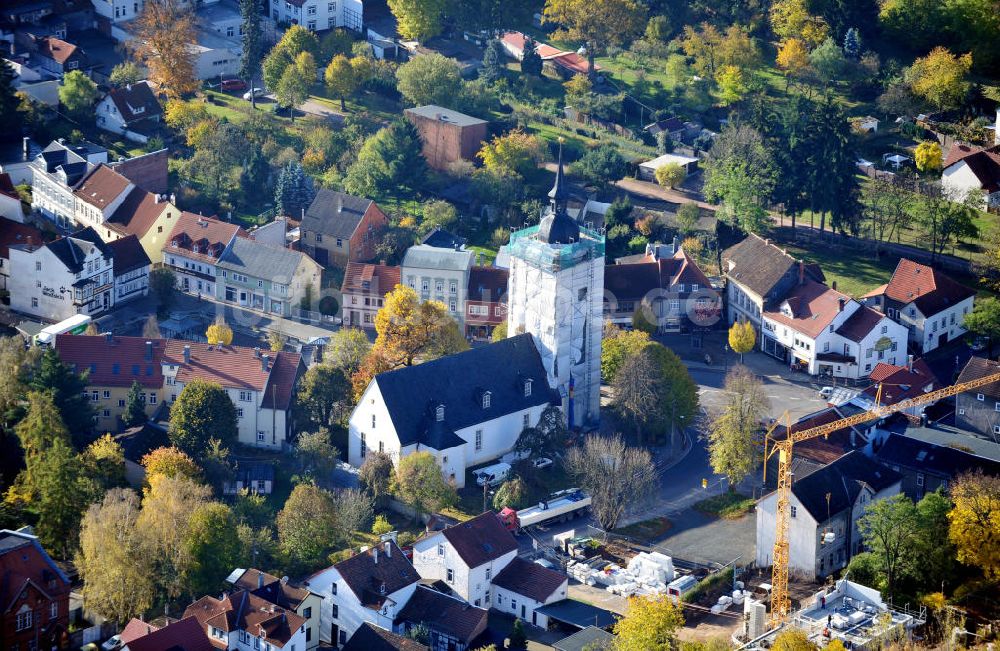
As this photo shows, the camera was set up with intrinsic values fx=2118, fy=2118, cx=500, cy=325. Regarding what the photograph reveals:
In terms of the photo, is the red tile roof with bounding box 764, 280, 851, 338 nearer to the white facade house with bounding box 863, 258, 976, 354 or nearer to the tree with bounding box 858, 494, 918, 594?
the white facade house with bounding box 863, 258, 976, 354

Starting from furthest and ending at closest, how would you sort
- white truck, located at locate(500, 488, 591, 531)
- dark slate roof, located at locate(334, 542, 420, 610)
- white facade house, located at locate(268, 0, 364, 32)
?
white facade house, located at locate(268, 0, 364, 32), white truck, located at locate(500, 488, 591, 531), dark slate roof, located at locate(334, 542, 420, 610)

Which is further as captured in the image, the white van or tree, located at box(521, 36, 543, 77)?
tree, located at box(521, 36, 543, 77)

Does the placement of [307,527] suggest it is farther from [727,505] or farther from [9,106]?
[9,106]

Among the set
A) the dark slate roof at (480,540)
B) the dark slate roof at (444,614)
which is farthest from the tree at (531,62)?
the dark slate roof at (444,614)

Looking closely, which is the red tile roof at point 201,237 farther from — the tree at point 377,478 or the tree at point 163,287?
the tree at point 377,478

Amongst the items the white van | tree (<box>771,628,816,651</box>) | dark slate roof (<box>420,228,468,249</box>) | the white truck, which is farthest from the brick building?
tree (<box>771,628,816,651</box>)

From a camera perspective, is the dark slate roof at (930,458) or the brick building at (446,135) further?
the brick building at (446,135)
